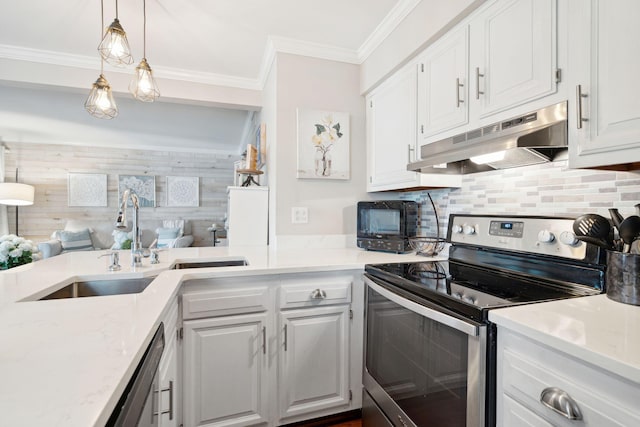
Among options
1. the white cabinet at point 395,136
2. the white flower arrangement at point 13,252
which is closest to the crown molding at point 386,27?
the white cabinet at point 395,136

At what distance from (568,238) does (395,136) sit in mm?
1084

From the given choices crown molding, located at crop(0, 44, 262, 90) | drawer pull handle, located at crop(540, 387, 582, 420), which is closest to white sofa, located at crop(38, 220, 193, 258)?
crown molding, located at crop(0, 44, 262, 90)

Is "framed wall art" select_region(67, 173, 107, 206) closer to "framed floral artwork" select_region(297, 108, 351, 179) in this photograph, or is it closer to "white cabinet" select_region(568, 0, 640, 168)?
"framed floral artwork" select_region(297, 108, 351, 179)

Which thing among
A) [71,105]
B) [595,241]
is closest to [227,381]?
[595,241]

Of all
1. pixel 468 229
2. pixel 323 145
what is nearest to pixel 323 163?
pixel 323 145

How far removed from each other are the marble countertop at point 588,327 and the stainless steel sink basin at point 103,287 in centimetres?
143

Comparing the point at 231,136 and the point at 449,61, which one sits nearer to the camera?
the point at 449,61

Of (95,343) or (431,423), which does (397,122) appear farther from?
(95,343)

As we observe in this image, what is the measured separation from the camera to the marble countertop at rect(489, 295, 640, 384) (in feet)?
1.93

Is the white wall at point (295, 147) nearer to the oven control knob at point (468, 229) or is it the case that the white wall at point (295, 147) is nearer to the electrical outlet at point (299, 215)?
the electrical outlet at point (299, 215)

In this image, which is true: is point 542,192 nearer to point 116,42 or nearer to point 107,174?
point 116,42

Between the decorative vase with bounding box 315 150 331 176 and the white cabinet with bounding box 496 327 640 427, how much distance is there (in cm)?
157

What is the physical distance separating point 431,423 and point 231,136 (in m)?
4.83

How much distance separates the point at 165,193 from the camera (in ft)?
19.3
